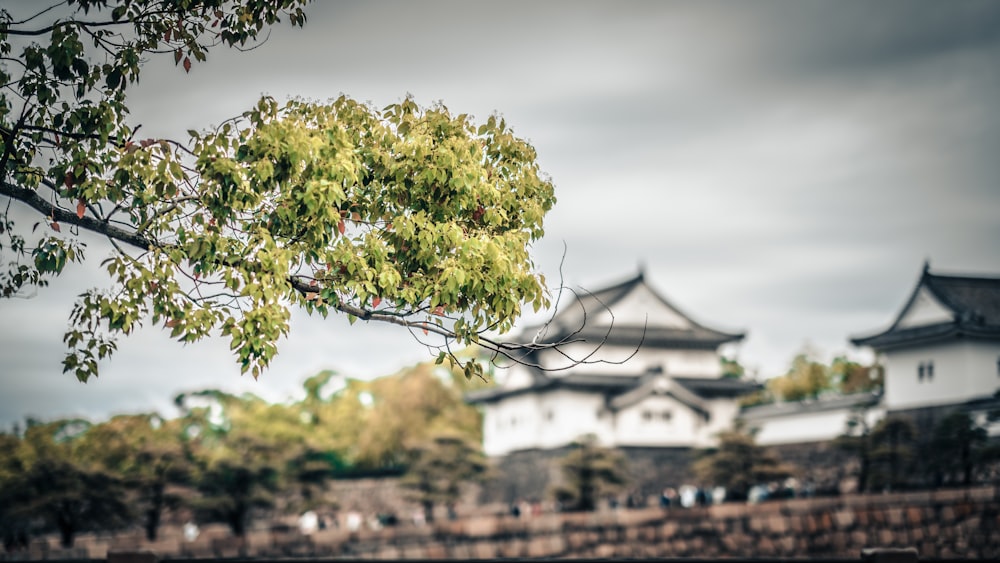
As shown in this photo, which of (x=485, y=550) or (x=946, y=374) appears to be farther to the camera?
(x=485, y=550)

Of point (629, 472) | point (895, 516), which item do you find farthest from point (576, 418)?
point (895, 516)

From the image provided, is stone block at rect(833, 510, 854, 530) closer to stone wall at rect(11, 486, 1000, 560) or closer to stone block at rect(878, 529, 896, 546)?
stone wall at rect(11, 486, 1000, 560)

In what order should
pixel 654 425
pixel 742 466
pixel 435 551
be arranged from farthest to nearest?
pixel 654 425, pixel 435 551, pixel 742 466

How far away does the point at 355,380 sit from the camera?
186 ft

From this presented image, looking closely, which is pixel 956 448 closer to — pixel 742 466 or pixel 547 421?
pixel 742 466

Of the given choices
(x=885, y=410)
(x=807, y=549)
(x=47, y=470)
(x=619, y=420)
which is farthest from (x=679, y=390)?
(x=47, y=470)

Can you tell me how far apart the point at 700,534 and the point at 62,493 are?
20.1 meters

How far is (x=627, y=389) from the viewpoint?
4412 centimetres

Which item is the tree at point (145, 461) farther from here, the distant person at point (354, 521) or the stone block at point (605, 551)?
the stone block at point (605, 551)

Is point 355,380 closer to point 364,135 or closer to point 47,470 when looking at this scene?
point 47,470

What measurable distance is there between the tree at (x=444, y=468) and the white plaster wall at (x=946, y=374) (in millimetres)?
14654

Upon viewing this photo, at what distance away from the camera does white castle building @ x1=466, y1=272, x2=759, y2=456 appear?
4381 cm

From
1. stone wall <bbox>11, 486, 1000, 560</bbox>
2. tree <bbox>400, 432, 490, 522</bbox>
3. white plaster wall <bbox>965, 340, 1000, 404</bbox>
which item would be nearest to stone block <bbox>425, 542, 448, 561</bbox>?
stone wall <bbox>11, 486, 1000, 560</bbox>

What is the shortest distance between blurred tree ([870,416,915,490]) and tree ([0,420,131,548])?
23.8 metres
